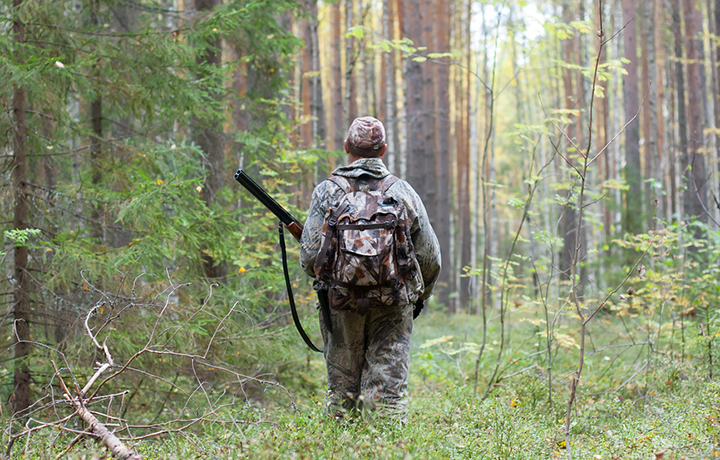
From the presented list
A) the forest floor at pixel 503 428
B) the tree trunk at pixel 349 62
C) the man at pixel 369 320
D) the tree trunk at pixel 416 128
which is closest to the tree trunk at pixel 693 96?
the tree trunk at pixel 416 128

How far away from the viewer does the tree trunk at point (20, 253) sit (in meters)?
4.70

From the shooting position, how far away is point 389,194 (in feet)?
12.0

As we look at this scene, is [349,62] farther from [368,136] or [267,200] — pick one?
[368,136]

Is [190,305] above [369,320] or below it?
below

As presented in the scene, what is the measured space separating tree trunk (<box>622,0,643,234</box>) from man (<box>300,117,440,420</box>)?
31.8 ft

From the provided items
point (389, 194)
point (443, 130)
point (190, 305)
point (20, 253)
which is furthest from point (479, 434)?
point (443, 130)

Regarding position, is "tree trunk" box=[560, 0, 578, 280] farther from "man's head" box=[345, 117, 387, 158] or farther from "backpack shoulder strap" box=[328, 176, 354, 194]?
"backpack shoulder strap" box=[328, 176, 354, 194]

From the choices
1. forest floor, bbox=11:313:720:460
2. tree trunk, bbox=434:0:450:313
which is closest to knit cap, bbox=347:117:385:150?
forest floor, bbox=11:313:720:460

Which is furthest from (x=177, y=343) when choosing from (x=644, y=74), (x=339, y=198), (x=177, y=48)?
(x=644, y=74)

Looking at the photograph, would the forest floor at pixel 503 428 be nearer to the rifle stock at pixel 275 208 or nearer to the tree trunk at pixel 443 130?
the rifle stock at pixel 275 208

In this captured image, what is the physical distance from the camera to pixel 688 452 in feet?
10.9

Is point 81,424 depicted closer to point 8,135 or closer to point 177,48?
point 8,135

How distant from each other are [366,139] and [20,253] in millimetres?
3328

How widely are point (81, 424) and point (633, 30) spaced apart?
633 inches
